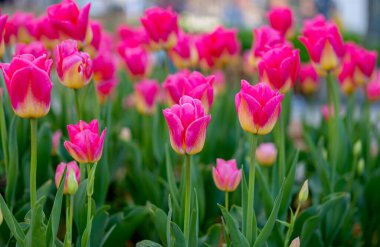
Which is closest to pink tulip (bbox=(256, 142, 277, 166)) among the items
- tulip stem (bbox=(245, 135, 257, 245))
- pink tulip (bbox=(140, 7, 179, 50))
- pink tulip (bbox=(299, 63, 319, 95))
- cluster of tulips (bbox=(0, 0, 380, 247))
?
cluster of tulips (bbox=(0, 0, 380, 247))

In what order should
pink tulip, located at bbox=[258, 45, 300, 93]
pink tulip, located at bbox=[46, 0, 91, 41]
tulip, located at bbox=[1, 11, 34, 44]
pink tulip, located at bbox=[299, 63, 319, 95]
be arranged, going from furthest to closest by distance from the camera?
pink tulip, located at bbox=[299, 63, 319, 95]
tulip, located at bbox=[1, 11, 34, 44]
pink tulip, located at bbox=[46, 0, 91, 41]
pink tulip, located at bbox=[258, 45, 300, 93]

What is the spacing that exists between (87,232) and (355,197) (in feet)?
3.12

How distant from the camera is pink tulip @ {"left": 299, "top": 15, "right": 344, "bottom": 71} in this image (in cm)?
147

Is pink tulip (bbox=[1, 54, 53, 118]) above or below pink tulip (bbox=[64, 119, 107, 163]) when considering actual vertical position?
above

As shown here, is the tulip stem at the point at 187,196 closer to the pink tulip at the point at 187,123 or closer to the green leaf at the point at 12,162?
the pink tulip at the point at 187,123

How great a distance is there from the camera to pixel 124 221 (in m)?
1.46

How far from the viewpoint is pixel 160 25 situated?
175 cm

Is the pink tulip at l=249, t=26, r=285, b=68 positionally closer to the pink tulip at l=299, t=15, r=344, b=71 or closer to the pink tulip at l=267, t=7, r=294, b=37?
the pink tulip at l=299, t=15, r=344, b=71

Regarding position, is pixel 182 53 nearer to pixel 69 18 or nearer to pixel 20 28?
pixel 20 28

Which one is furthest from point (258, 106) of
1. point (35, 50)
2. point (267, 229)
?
point (35, 50)

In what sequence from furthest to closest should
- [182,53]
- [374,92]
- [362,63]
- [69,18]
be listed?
[374,92] < [182,53] < [362,63] < [69,18]

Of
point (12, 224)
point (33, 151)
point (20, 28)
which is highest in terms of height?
point (20, 28)

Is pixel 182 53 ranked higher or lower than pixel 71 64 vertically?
lower

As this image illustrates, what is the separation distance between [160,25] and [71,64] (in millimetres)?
606
